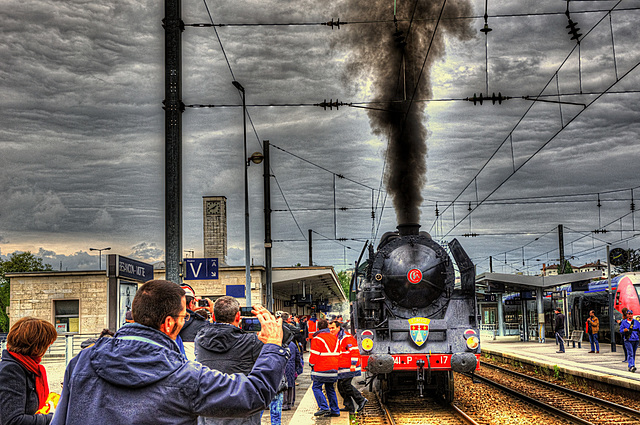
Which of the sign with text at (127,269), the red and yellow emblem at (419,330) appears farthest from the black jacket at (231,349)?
the red and yellow emblem at (419,330)

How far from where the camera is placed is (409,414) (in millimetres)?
11969

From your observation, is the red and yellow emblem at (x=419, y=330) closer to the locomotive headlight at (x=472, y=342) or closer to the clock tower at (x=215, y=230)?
the locomotive headlight at (x=472, y=342)

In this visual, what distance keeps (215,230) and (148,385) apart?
2914cm

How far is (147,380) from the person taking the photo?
97.9 inches

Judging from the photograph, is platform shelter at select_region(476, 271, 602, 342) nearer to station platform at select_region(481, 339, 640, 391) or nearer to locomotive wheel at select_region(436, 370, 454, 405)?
station platform at select_region(481, 339, 640, 391)

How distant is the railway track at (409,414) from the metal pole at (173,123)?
4.72 m

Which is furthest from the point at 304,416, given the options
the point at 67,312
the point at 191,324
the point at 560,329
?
the point at 67,312

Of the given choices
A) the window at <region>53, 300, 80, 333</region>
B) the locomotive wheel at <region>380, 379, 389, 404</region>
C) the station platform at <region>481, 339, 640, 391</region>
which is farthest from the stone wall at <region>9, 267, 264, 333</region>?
the locomotive wheel at <region>380, 379, 389, 404</region>

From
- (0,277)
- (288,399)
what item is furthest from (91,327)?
(0,277)

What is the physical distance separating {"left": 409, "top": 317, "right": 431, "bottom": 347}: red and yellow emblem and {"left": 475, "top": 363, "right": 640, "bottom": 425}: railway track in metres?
2.66

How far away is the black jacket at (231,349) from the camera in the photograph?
503 centimetres

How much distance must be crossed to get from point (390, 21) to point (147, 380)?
1243 cm

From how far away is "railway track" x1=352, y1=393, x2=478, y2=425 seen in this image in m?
11.1

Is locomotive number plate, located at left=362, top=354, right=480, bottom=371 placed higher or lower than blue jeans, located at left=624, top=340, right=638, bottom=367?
higher
